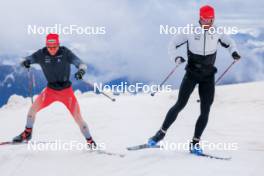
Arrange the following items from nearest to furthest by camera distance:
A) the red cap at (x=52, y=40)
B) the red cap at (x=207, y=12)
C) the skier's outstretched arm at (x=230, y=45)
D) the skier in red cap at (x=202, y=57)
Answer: the red cap at (x=207, y=12) → the skier in red cap at (x=202, y=57) → the skier's outstretched arm at (x=230, y=45) → the red cap at (x=52, y=40)

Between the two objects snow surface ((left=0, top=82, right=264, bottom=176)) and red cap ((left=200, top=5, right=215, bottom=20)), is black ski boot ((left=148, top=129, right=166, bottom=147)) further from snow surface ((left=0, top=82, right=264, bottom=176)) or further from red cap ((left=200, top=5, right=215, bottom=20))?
red cap ((left=200, top=5, right=215, bottom=20))

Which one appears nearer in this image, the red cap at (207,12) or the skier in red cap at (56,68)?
the red cap at (207,12)

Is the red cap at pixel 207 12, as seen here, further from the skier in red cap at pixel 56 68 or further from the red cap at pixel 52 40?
the red cap at pixel 52 40

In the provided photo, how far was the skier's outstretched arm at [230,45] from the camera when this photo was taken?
8391mm

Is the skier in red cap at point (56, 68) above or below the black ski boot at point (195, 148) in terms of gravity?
above

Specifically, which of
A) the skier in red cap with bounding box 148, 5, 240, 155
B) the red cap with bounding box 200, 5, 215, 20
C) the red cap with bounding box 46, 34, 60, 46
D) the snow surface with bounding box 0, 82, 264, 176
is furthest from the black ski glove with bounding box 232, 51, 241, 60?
the red cap with bounding box 46, 34, 60, 46

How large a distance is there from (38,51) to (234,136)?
504 cm

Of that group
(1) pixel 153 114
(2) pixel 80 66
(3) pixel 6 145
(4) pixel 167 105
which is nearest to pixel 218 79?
(2) pixel 80 66

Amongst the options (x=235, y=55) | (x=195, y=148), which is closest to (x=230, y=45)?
(x=235, y=55)

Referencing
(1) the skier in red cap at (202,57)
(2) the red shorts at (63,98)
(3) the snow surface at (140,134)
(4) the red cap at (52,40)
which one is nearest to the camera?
(3) the snow surface at (140,134)

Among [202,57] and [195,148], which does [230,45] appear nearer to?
[202,57]

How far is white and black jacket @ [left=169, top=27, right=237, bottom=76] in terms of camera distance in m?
8.12
